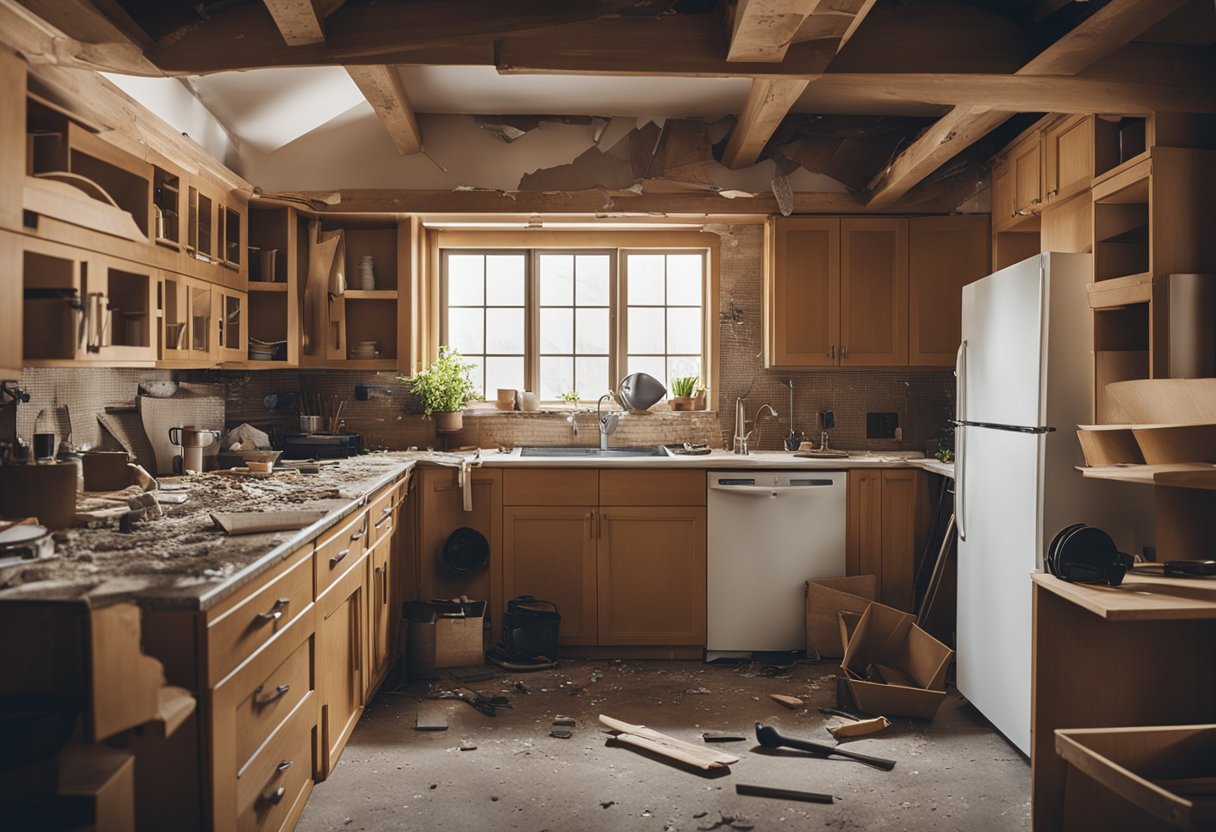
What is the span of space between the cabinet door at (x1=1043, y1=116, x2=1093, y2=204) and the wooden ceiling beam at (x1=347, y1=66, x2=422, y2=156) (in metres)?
2.79

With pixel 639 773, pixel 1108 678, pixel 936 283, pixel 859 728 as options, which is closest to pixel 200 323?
pixel 639 773

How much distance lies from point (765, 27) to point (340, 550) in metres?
2.11

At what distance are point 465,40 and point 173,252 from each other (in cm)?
136

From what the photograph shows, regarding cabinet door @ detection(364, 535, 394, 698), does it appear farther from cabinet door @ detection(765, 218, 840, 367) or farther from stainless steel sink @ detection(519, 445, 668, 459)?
cabinet door @ detection(765, 218, 840, 367)

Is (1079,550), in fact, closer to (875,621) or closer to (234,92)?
(875,621)

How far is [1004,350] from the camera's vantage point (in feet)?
10.4

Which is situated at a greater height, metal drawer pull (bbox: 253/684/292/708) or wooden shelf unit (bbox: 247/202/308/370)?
wooden shelf unit (bbox: 247/202/308/370)

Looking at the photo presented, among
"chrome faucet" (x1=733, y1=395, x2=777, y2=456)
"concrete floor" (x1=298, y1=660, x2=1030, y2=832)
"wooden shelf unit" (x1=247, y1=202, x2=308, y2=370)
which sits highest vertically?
"wooden shelf unit" (x1=247, y1=202, x2=308, y2=370)

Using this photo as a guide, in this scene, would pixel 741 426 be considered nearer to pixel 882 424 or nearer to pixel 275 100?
pixel 882 424

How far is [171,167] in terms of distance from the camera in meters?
3.12

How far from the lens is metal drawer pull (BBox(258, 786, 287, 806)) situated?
6.85ft

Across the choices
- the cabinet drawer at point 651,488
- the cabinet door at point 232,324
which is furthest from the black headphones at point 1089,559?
the cabinet door at point 232,324

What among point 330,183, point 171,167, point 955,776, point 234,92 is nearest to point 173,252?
point 171,167

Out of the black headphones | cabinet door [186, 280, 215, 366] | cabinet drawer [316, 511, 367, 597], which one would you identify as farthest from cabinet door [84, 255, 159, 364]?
the black headphones
